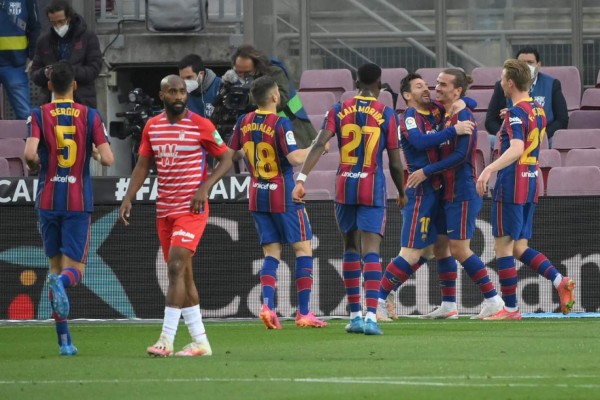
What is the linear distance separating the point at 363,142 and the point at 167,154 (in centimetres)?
232

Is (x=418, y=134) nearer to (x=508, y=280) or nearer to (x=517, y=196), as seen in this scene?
(x=517, y=196)

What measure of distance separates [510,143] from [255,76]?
239 centimetres

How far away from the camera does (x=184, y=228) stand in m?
11.0

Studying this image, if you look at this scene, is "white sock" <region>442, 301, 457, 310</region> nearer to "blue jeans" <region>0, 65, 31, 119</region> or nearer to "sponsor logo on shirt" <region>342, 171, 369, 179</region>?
"sponsor logo on shirt" <region>342, 171, 369, 179</region>

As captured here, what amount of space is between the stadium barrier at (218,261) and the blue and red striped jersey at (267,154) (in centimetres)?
198

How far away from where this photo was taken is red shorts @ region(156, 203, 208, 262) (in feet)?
36.0

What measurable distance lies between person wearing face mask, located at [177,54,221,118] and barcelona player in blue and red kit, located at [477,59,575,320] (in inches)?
144

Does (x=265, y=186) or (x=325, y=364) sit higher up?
(x=265, y=186)

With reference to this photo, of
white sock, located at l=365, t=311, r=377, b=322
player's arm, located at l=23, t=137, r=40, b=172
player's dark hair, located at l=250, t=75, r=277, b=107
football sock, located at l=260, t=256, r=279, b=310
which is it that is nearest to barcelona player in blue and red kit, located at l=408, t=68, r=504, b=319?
football sock, located at l=260, t=256, r=279, b=310

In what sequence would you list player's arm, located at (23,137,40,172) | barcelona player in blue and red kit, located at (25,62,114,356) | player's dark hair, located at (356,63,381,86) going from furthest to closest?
player's dark hair, located at (356,63,381,86) < barcelona player in blue and red kit, located at (25,62,114,356) < player's arm, located at (23,137,40,172)

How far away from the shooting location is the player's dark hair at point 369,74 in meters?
12.7


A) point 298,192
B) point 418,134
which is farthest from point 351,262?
point 418,134

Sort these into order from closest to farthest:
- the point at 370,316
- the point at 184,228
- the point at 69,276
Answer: the point at 184,228 → the point at 69,276 → the point at 370,316

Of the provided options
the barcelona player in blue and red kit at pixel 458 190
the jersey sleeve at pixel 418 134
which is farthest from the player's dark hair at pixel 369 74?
the barcelona player in blue and red kit at pixel 458 190
